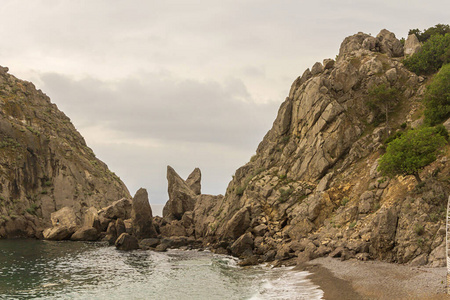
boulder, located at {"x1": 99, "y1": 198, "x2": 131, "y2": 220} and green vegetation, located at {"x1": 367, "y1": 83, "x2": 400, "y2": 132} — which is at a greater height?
green vegetation, located at {"x1": 367, "y1": 83, "x2": 400, "y2": 132}

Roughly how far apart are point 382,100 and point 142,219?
55.3 m

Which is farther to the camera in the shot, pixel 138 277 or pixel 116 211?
pixel 116 211

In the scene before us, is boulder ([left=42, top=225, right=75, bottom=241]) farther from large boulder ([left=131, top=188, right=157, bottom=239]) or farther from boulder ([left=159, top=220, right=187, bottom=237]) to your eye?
boulder ([left=159, top=220, right=187, bottom=237])

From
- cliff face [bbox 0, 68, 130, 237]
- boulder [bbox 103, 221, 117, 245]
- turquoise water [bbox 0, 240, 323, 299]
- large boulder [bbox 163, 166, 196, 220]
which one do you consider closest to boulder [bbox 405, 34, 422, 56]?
turquoise water [bbox 0, 240, 323, 299]

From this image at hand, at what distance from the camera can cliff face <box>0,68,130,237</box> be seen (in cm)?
9043

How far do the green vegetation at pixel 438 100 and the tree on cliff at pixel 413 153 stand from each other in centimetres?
1124

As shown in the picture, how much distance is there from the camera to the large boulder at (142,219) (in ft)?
256

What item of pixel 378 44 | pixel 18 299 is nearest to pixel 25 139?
pixel 18 299

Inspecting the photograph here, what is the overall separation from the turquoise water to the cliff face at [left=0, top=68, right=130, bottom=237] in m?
33.3

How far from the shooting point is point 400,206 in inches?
1556

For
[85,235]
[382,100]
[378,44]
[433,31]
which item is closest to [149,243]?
[85,235]

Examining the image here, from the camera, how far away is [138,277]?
42781mm

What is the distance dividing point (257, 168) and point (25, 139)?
7185 centimetres

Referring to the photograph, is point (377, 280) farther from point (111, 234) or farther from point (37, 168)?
point (37, 168)
